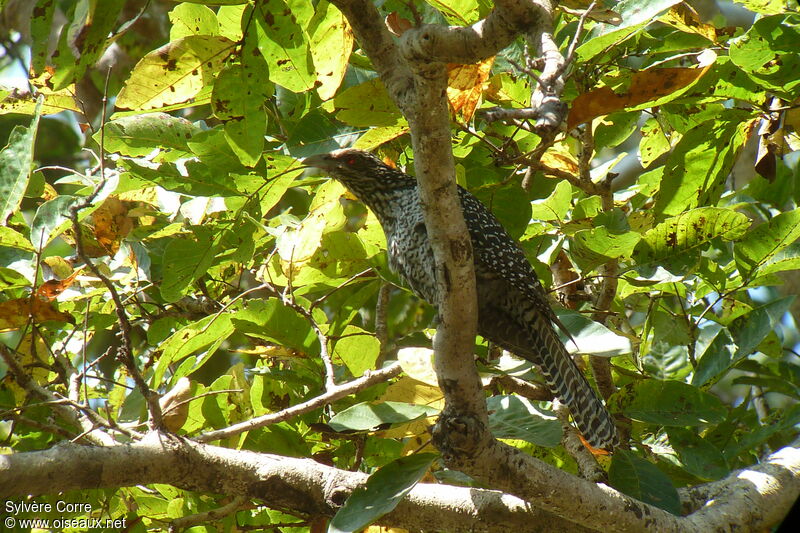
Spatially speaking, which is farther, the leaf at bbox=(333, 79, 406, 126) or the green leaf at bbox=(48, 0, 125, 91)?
the leaf at bbox=(333, 79, 406, 126)

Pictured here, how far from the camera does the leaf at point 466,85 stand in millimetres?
2281

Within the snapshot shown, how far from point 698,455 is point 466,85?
1.49 meters

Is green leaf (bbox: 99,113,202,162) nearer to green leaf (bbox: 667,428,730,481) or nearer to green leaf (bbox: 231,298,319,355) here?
green leaf (bbox: 231,298,319,355)

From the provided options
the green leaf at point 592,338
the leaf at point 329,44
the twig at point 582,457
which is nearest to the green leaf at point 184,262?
the leaf at point 329,44

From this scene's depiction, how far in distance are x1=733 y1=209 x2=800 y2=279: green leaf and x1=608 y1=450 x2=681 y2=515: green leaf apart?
0.79m

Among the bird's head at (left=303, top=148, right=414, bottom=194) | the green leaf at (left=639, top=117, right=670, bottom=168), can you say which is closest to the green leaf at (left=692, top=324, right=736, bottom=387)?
the green leaf at (left=639, top=117, right=670, bottom=168)

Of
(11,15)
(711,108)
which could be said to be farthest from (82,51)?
(11,15)

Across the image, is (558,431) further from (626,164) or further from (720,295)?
(626,164)

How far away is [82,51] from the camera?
1445 mm

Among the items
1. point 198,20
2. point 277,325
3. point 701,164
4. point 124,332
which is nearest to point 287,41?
point 198,20

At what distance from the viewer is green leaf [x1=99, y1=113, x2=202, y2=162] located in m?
2.36

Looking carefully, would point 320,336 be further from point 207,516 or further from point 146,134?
point 146,134

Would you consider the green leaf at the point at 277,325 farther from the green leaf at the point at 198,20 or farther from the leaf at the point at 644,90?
the leaf at the point at 644,90

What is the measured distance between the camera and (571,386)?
293cm
